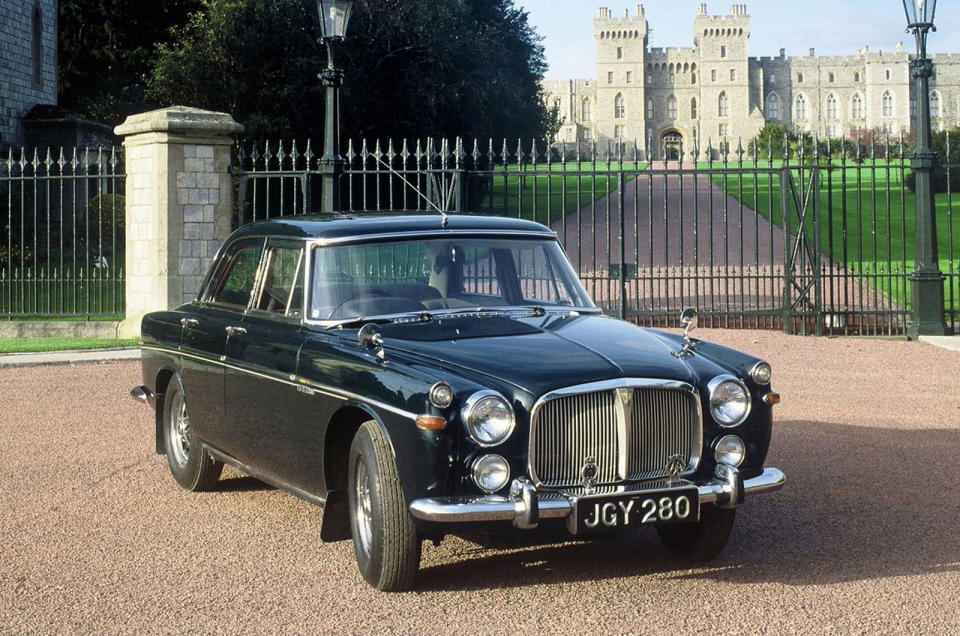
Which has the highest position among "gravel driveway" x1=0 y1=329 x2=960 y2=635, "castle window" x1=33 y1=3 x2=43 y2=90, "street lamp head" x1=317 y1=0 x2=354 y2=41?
"castle window" x1=33 y1=3 x2=43 y2=90

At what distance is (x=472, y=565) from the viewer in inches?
202

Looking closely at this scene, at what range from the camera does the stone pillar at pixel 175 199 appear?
14914 millimetres

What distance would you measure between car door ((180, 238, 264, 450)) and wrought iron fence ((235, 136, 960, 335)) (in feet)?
2.82

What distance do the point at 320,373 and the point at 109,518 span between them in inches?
70.4

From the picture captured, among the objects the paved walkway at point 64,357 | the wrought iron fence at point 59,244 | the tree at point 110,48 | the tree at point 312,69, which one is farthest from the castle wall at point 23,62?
the paved walkway at point 64,357

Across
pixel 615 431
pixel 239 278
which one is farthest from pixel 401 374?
pixel 239 278

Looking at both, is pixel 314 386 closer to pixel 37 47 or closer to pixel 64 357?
pixel 64 357

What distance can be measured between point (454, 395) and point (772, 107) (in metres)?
124

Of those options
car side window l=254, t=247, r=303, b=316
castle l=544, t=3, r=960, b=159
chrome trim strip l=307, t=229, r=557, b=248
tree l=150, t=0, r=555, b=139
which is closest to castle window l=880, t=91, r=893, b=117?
castle l=544, t=3, r=960, b=159

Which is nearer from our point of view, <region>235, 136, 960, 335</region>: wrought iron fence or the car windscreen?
the car windscreen

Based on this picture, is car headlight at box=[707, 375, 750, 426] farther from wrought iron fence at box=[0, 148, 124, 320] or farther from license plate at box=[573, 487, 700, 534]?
wrought iron fence at box=[0, 148, 124, 320]

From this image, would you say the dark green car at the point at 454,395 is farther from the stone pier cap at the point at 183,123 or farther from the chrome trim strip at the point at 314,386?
the stone pier cap at the point at 183,123

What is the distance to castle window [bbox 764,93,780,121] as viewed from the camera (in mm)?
121562

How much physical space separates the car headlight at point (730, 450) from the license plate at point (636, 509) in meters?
0.28
